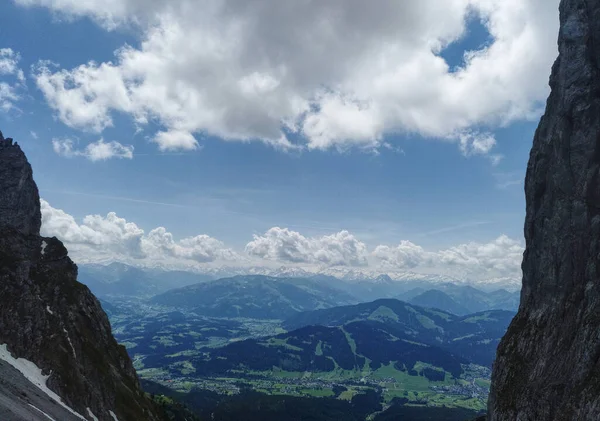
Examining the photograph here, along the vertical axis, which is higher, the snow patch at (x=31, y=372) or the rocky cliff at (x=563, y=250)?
the rocky cliff at (x=563, y=250)

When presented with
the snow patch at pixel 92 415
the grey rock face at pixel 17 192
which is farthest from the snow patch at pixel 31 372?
the grey rock face at pixel 17 192

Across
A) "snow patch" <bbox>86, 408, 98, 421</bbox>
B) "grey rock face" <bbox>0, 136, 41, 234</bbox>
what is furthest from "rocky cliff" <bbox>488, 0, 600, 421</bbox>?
"grey rock face" <bbox>0, 136, 41, 234</bbox>

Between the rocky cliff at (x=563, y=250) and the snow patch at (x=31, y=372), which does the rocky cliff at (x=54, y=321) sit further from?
the rocky cliff at (x=563, y=250)

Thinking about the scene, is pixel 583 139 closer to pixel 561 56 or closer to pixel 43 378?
pixel 561 56

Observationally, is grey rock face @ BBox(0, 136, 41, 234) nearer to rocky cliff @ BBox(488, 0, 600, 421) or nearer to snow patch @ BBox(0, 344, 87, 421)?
snow patch @ BBox(0, 344, 87, 421)

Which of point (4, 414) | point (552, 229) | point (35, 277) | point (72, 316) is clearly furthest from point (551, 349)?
point (35, 277)

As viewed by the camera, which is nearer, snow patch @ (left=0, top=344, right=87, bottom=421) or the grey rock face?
snow patch @ (left=0, top=344, right=87, bottom=421)
